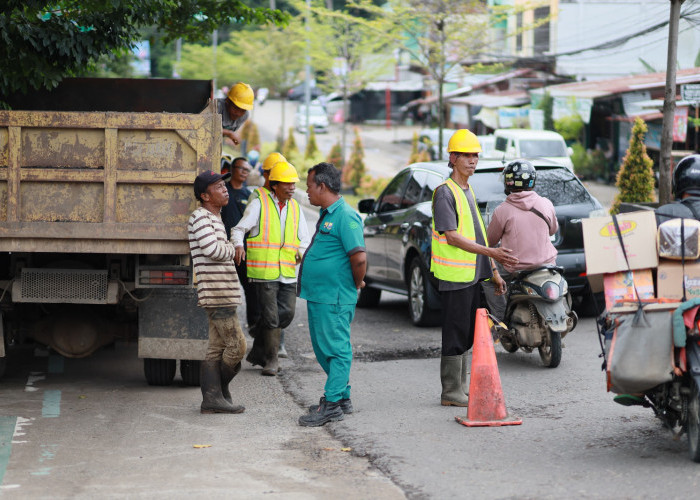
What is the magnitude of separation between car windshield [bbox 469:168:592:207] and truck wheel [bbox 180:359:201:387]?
3.76 m

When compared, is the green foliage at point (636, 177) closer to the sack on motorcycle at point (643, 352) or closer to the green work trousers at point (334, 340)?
the green work trousers at point (334, 340)

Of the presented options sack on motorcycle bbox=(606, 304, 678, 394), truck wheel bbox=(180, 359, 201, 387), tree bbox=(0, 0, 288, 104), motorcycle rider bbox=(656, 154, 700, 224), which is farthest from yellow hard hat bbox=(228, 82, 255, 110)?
sack on motorcycle bbox=(606, 304, 678, 394)

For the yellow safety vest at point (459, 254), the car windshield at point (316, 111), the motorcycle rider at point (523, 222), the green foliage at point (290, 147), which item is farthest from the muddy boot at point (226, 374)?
the car windshield at point (316, 111)

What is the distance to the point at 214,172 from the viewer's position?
7293 millimetres

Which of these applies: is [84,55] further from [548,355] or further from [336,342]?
[548,355]

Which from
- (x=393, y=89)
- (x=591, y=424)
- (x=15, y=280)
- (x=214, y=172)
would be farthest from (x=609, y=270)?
(x=393, y=89)

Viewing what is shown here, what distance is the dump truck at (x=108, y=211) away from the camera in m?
7.23

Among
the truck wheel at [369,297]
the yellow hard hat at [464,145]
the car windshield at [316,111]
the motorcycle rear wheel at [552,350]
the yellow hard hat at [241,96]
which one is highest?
the car windshield at [316,111]

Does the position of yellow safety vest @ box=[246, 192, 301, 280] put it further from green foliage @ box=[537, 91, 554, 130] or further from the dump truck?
green foliage @ box=[537, 91, 554, 130]

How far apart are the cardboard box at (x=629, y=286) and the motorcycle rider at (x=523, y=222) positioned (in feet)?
8.98

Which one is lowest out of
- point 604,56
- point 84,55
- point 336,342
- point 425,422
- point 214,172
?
point 425,422

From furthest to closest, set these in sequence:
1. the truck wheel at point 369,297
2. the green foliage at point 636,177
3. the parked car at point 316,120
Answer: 1. the parked car at point 316,120
2. the green foliage at point 636,177
3. the truck wheel at point 369,297

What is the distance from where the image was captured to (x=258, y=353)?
8977 millimetres

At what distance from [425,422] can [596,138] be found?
29.0 m
